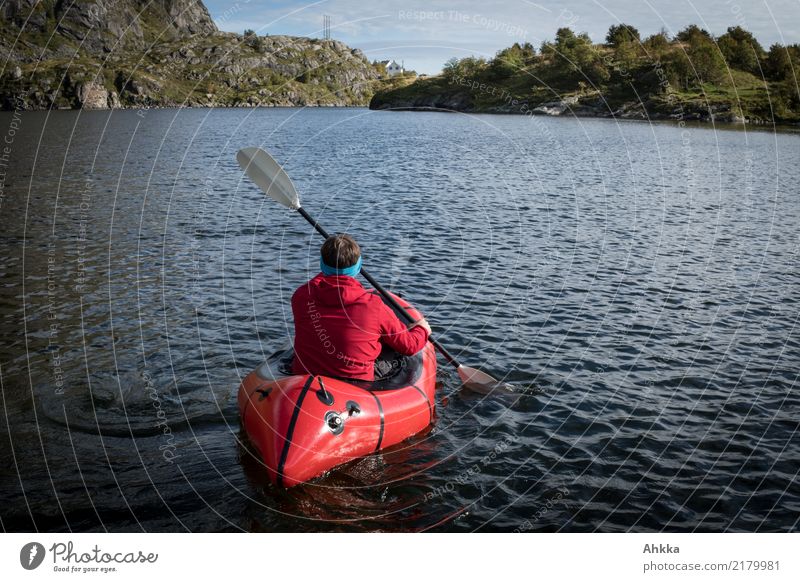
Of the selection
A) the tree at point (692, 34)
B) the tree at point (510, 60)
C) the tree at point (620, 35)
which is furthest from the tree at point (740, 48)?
the tree at point (510, 60)

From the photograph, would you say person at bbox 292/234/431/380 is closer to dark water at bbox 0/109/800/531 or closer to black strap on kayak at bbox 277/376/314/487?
black strap on kayak at bbox 277/376/314/487

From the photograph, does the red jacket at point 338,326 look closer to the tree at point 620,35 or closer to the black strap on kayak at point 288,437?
the black strap on kayak at point 288,437

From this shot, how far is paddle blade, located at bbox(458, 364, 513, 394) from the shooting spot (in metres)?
12.4

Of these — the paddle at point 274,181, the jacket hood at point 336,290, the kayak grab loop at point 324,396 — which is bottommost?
the kayak grab loop at point 324,396

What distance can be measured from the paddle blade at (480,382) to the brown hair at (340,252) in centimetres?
473

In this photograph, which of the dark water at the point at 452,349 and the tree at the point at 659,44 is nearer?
the dark water at the point at 452,349

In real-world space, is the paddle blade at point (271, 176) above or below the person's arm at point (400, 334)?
above

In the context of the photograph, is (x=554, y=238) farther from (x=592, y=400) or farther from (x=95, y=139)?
(x=95, y=139)

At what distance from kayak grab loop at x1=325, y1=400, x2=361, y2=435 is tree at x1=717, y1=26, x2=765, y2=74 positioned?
314 feet

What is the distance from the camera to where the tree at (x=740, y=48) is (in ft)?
293

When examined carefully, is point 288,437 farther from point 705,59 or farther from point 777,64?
point 777,64

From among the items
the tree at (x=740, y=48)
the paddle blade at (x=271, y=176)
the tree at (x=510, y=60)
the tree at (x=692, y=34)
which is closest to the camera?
the paddle blade at (x=271, y=176)

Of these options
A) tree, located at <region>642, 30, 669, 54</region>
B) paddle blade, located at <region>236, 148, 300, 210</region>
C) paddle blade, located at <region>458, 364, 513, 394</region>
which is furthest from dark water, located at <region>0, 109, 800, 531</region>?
tree, located at <region>642, 30, 669, 54</region>

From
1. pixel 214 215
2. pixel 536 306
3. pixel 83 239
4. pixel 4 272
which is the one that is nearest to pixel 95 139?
pixel 214 215
